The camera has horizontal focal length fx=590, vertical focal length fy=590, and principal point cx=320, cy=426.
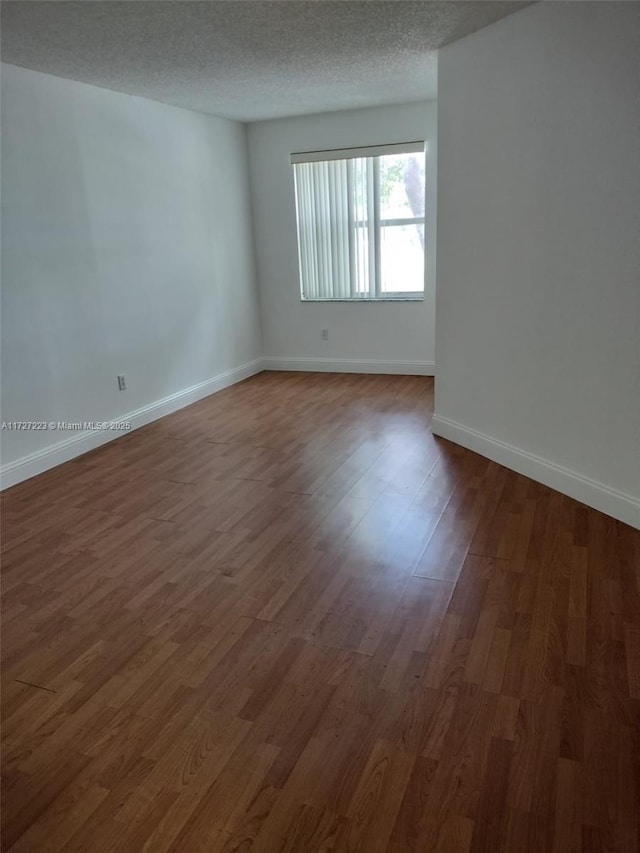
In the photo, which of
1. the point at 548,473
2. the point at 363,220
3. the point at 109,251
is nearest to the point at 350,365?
the point at 363,220

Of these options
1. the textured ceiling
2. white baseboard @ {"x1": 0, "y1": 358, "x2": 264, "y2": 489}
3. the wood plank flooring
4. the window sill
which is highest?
the textured ceiling

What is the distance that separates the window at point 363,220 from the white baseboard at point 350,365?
0.65 meters

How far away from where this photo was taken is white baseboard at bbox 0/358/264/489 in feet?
12.0

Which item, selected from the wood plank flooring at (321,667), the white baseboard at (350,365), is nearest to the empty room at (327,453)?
the wood plank flooring at (321,667)

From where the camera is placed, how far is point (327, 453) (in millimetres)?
3900

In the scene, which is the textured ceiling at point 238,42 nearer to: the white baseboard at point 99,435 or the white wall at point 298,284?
the white wall at point 298,284

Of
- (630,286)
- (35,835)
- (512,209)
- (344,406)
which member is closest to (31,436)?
(344,406)

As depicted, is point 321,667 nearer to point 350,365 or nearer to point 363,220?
point 350,365

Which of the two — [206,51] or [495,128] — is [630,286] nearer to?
[495,128]

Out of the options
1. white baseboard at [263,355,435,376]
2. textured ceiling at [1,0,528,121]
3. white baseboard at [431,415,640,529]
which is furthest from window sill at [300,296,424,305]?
white baseboard at [431,415,640,529]

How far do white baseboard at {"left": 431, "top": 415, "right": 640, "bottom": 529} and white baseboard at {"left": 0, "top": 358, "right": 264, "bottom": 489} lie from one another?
7.49 ft

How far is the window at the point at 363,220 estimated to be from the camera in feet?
17.9

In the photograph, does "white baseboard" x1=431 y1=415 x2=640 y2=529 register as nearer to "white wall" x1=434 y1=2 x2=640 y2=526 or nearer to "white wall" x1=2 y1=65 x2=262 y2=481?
"white wall" x1=434 y1=2 x2=640 y2=526

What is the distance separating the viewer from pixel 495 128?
3.21m
